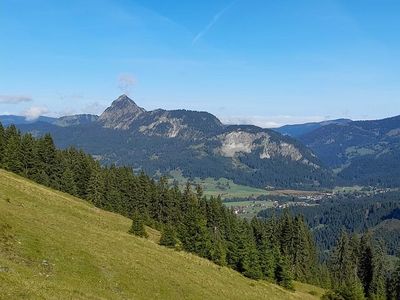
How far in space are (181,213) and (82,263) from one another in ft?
296

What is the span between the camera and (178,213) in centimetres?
13250

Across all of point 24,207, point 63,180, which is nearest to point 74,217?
point 24,207

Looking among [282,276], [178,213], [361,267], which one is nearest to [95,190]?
[178,213]

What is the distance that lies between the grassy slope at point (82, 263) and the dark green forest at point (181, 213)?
2417cm

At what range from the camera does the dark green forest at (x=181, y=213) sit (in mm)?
105000

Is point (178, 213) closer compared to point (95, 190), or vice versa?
point (95, 190)

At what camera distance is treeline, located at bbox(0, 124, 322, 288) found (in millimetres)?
85062

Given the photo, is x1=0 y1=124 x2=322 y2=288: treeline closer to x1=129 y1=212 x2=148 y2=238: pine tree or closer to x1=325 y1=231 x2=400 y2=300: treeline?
x1=129 y1=212 x2=148 y2=238: pine tree

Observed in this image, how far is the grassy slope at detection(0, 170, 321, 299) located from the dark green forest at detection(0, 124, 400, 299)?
24.2m

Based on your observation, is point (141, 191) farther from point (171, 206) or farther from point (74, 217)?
point (74, 217)

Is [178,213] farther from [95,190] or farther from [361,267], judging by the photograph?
[361,267]

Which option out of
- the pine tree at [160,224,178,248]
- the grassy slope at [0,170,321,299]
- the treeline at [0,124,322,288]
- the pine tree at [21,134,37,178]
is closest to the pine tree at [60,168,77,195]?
the treeline at [0,124,322,288]

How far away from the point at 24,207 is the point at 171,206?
250 feet

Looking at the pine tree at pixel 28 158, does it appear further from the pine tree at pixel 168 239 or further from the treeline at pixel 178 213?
the pine tree at pixel 168 239
